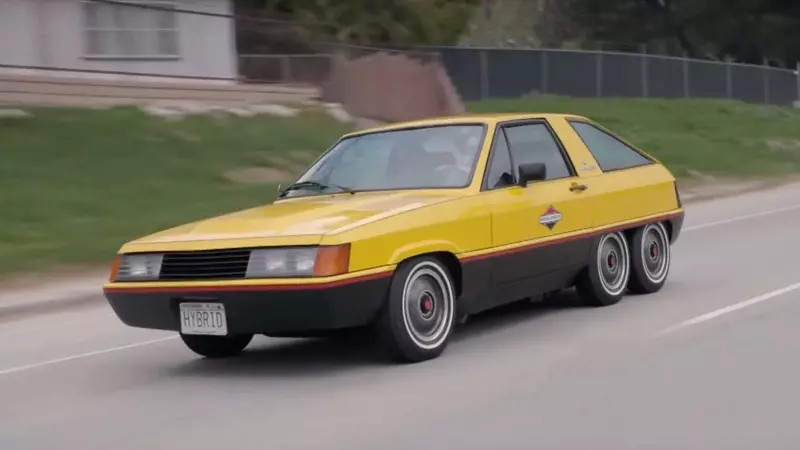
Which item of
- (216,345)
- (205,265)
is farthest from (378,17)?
(205,265)

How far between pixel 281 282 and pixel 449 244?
1223 mm

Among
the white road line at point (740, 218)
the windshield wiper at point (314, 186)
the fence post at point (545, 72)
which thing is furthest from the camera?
the fence post at point (545, 72)

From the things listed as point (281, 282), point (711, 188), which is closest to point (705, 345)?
point (281, 282)

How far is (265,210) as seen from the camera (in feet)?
28.7

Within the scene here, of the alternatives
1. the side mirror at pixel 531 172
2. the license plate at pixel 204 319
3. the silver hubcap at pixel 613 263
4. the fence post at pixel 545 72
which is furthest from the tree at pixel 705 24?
the license plate at pixel 204 319

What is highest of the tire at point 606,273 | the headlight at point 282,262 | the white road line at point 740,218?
the headlight at point 282,262

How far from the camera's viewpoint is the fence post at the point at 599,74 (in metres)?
43.1

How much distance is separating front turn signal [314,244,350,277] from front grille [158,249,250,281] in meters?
0.47

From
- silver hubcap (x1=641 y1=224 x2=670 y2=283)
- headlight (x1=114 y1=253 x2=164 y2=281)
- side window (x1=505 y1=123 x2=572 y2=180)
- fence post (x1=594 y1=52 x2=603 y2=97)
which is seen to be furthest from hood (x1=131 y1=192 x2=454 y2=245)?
fence post (x1=594 y1=52 x2=603 y2=97)

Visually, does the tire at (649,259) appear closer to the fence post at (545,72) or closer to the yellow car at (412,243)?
the yellow car at (412,243)

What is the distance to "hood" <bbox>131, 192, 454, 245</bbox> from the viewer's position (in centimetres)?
771

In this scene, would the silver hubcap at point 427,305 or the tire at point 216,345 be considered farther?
the tire at point 216,345

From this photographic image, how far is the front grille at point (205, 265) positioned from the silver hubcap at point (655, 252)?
3.94 m

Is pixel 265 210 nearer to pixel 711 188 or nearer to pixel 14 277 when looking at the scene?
pixel 14 277
